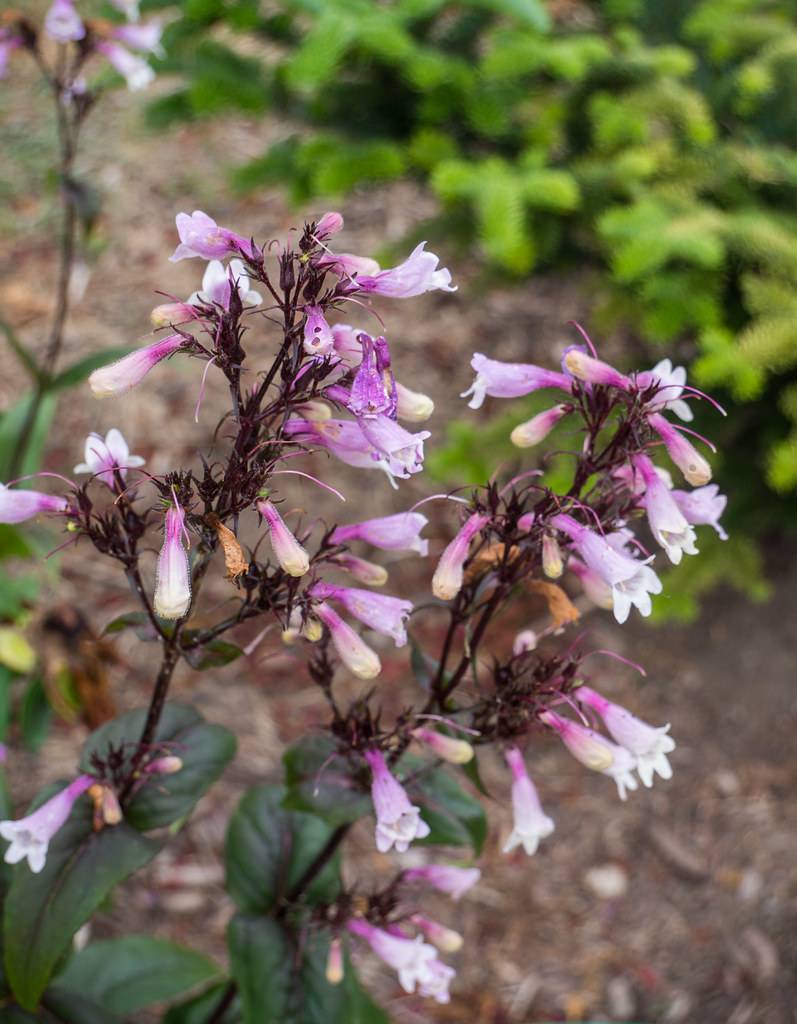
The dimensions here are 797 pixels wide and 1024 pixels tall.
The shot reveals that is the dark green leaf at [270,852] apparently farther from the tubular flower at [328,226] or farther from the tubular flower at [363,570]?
the tubular flower at [328,226]

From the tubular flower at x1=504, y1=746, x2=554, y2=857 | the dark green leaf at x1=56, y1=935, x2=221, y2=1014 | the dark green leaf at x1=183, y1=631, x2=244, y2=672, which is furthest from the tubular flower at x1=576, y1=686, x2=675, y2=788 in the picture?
the dark green leaf at x1=56, y1=935, x2=221, y2=1014

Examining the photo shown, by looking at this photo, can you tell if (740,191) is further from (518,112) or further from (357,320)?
(357,320)

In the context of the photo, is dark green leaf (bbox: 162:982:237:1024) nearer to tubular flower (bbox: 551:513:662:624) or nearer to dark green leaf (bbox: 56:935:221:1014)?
dark green leaf (bbox: 56:935:221:1014)

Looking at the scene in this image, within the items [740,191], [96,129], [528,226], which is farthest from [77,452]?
[740,191]

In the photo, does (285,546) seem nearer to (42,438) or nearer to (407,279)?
(407,279)

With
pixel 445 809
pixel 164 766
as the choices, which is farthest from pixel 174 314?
pixel 445 809

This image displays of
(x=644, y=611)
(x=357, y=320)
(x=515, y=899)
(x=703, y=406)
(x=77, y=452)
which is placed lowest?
(x=515, y=899)
